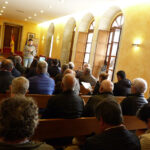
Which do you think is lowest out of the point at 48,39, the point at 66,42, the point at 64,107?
the point at 64,107

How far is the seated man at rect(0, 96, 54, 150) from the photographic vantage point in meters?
1.12

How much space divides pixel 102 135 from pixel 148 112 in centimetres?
75

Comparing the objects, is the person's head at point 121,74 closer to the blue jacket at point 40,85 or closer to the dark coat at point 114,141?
the blue jacket at point 40,85

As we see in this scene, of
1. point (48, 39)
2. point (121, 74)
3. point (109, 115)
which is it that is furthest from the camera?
point (48, 39)

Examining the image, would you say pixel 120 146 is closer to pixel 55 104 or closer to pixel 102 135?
pixel 102 135

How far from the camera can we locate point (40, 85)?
159 inches

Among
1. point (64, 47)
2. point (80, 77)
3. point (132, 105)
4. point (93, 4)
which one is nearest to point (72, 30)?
point (64, 47)

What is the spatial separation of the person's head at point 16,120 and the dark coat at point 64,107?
1543 mm

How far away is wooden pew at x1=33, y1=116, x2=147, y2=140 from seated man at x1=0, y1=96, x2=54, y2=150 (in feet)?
3.89

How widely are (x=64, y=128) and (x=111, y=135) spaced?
3.51ft

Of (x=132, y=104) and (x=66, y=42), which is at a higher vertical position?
(x=66, y=42)

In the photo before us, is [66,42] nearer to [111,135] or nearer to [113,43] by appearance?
[113,43]

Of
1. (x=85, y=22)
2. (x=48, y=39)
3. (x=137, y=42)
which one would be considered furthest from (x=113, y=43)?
(x=48, y=39)

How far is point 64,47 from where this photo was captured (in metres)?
14.6
